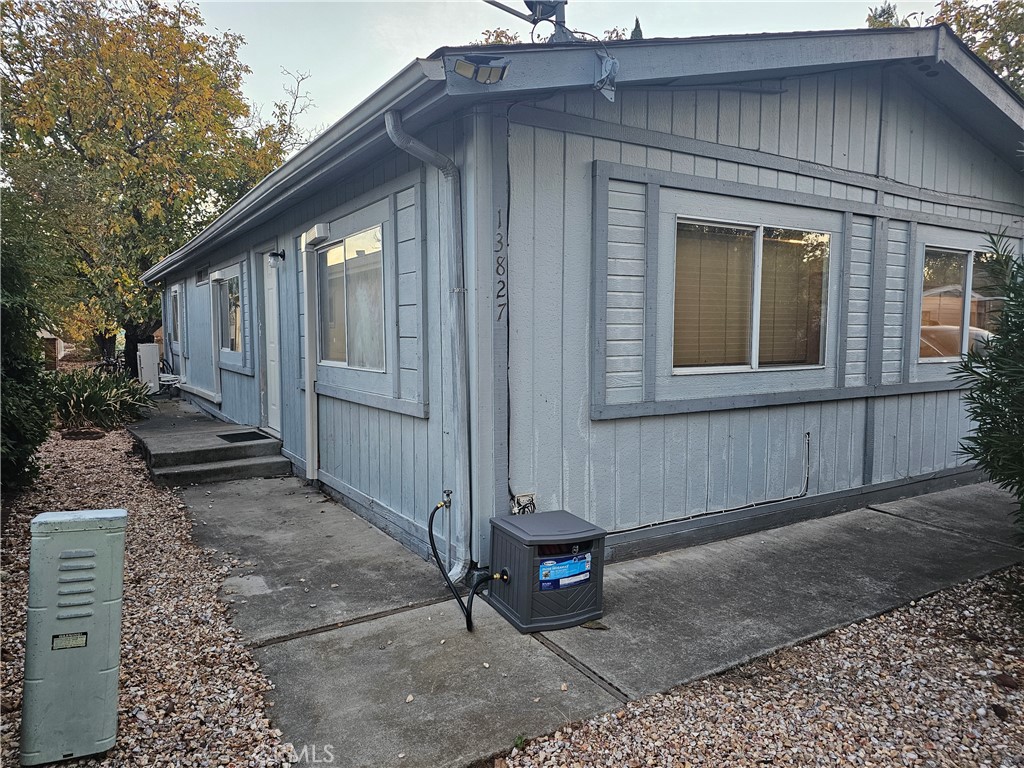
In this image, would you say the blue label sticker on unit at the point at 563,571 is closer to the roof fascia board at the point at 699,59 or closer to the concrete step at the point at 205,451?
the roof fascia board at the point at 699,59

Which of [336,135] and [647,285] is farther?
[647,285]

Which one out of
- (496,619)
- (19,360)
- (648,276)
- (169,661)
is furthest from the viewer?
(19,360)

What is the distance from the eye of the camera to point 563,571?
10.2 feet

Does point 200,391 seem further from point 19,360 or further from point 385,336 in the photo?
point 385,336

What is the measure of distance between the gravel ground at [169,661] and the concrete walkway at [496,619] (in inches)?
4.5

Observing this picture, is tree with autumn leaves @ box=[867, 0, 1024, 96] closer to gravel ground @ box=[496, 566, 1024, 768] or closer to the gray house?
Result: the gray house

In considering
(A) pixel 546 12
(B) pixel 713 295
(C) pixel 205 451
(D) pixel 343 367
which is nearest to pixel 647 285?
(B) pixel 713 295

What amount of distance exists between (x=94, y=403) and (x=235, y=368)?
231 cm

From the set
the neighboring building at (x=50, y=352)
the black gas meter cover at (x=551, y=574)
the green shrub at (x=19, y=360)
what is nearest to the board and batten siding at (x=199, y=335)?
the neighboring building at (x=50, y=352)

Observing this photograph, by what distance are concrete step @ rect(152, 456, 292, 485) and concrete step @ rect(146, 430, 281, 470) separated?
0.05m

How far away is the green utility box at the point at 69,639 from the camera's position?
2.09m

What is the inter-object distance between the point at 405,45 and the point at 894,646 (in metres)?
13.0

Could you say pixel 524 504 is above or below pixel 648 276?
→ below

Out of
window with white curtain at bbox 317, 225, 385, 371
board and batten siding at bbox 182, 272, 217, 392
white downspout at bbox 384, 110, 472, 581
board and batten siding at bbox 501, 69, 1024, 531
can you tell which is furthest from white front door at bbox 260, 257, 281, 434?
board and batten siding at bbox 501, 69, 1024, 531
